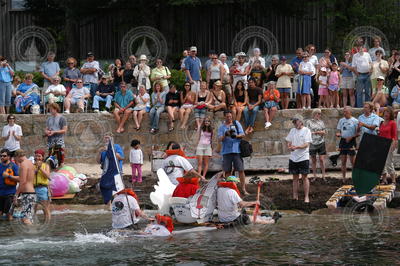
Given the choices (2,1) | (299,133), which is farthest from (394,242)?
(2,1)

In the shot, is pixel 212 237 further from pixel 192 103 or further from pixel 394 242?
pixel 192 103

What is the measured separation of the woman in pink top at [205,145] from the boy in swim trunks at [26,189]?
16.8 ft

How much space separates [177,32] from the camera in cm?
3353

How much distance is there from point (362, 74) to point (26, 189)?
9984 mm

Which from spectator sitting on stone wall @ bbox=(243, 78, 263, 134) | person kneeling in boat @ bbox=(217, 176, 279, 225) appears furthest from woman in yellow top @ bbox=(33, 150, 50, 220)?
spectator sitting on stone wall @ bbox=(243, 78, 263, 134)

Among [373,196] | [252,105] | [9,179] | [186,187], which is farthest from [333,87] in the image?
[9,179]

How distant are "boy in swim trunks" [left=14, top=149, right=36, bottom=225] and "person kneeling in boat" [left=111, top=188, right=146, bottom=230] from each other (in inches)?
108

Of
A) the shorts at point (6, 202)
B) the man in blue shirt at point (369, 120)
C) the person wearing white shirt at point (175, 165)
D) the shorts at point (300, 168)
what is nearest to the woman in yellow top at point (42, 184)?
the shorts at point (6, 202)

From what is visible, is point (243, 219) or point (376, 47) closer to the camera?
point (243, 219)

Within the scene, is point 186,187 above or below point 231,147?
below

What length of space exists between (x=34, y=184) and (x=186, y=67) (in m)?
7.39

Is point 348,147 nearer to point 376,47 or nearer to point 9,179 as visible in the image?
point 376,47

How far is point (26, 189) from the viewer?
63.9ft

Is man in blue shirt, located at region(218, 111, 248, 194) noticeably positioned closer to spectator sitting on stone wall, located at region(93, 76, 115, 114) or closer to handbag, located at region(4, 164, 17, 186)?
handbag, located at region(4, 164, 17, 186)
